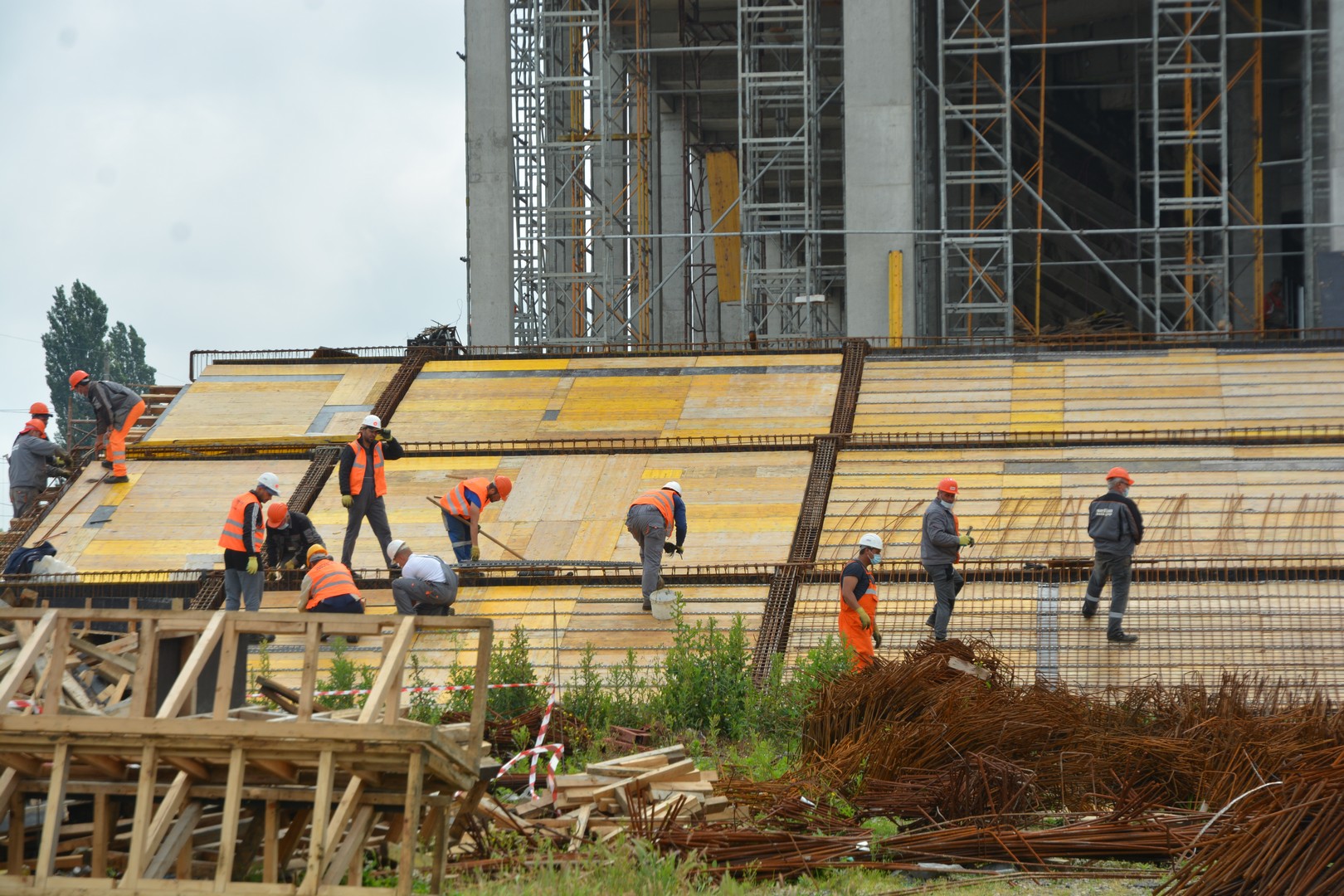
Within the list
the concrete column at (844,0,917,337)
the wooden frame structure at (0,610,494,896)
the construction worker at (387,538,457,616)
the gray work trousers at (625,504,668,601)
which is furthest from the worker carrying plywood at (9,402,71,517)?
the concrete column at (844,0,917,337)

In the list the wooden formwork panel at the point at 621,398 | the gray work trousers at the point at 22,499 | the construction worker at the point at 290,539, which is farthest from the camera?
the wooden formwork panel at the point at 621,398

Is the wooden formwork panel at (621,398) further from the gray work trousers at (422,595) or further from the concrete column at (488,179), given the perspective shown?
the concrete column at (488,179)

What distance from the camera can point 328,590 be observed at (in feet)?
47.3

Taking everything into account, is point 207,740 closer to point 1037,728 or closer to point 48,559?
A: point 1037,728

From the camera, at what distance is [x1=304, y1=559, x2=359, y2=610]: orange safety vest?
47.3 ft

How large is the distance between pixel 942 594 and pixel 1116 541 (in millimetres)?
1644

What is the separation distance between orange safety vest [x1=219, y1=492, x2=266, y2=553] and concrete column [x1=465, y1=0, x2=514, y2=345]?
13266 millimetres

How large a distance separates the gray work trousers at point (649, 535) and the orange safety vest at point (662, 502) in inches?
1.6

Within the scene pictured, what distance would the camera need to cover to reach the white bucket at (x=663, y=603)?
1588 centimetres

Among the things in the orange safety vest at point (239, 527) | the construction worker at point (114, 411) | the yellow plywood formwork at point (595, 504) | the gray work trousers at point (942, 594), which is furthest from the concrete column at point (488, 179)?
the gray work trousers at point (942, 594)

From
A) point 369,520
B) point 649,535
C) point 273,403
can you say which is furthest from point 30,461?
point 649,535

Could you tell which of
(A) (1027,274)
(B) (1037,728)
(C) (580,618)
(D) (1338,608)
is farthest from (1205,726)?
(A) (1027,274)

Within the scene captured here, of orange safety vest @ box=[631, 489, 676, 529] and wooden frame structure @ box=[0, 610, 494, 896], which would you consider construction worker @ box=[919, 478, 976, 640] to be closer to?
orange safety vest @ box=[631, 489, 676, 529]

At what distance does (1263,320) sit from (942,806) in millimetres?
20799
